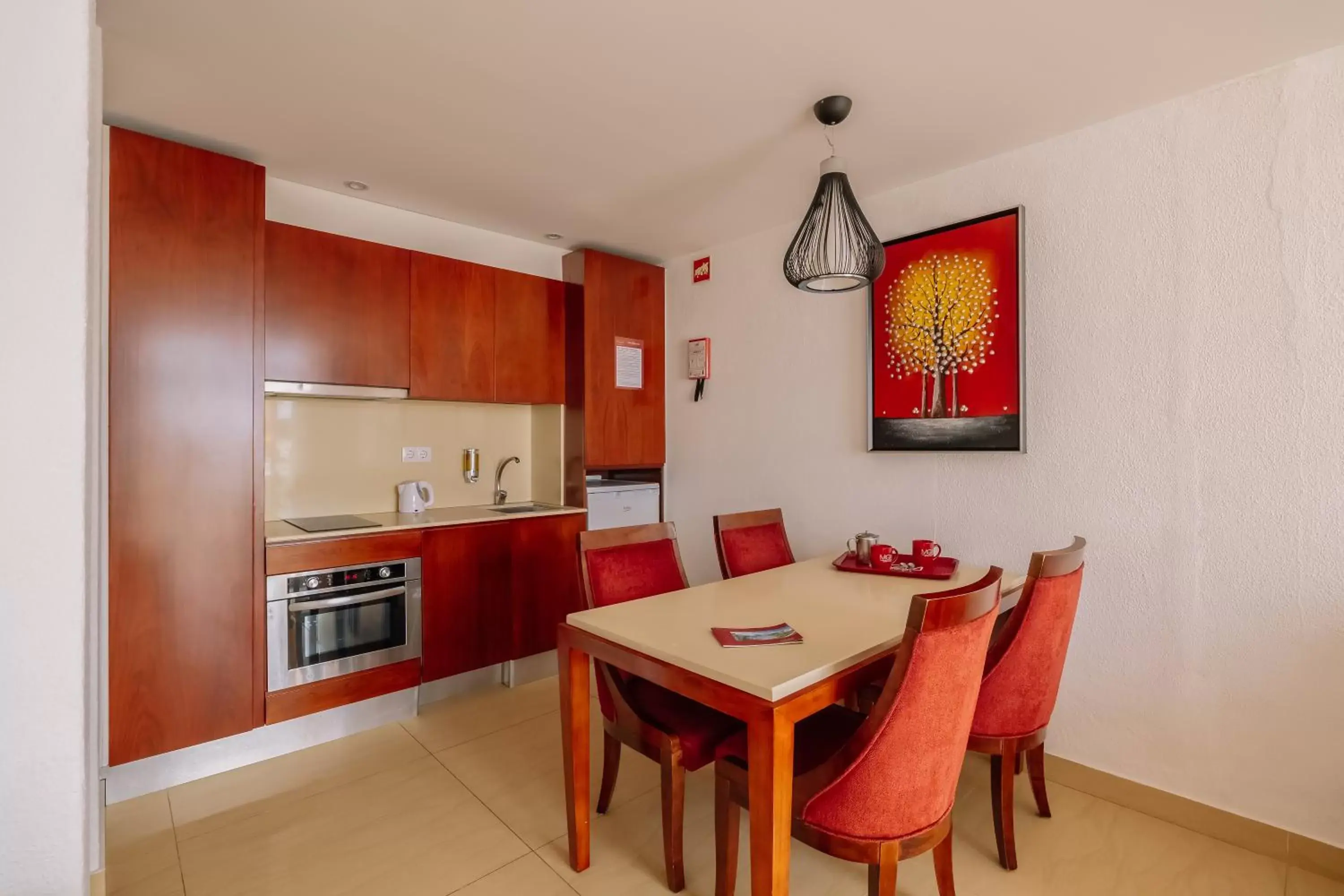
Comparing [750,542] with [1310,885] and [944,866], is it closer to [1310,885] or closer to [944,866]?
[944,866]

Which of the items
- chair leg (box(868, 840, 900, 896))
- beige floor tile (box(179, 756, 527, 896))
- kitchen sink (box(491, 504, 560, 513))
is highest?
kitchen sink (box(491, 504, 560, 513))

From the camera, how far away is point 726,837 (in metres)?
1.67

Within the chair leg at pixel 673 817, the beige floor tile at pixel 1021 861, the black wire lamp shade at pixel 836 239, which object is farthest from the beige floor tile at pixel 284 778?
the black wire lamp shade at pixel 836 239

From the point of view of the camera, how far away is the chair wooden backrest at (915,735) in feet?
4.30

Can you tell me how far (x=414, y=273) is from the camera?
316 centimetres

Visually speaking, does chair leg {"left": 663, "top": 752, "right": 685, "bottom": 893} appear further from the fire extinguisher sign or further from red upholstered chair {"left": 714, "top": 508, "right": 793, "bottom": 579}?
the fire extinguisher sign

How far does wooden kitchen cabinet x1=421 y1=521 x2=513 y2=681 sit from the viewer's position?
305 centimetres

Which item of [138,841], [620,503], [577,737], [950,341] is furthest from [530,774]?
[950,341]

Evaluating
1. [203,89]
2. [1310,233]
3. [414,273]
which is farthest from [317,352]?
[1310,233]

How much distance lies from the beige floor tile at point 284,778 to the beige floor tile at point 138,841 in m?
0.05

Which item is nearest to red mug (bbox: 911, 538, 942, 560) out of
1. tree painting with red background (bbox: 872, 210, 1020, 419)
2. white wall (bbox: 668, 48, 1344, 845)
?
white wall (bbox: 668, 48, 1344, 845)

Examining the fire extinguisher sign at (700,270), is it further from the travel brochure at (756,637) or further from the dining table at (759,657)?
the travel brochure at (756,637)

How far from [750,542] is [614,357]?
1.56 metres

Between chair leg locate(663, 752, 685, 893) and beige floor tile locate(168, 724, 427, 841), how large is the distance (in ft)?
4.37
